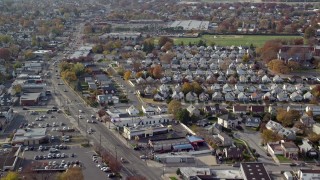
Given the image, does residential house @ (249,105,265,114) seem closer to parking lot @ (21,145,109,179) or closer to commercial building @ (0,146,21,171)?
parking lot @ (21,145,109,179)

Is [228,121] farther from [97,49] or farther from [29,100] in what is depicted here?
[97,49]

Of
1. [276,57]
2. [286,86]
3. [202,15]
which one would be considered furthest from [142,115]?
[202,15]

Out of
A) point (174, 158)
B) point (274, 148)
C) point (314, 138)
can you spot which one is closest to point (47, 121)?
point (174, 158)

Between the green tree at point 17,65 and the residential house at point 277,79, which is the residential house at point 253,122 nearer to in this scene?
the residential house at point 277,79

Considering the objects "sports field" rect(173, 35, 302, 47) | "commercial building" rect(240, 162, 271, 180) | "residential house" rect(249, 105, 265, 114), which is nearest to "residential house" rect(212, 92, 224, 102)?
"residential house" rect(249, 105, 265, 114)

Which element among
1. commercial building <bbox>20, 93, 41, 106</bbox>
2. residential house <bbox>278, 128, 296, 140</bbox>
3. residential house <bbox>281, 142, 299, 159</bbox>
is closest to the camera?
residential house <bbox>281, 142, 299, 159</bbox>

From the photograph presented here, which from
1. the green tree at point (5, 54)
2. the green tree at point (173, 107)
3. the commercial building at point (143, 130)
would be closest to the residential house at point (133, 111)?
the green tree at point (173, 107)
